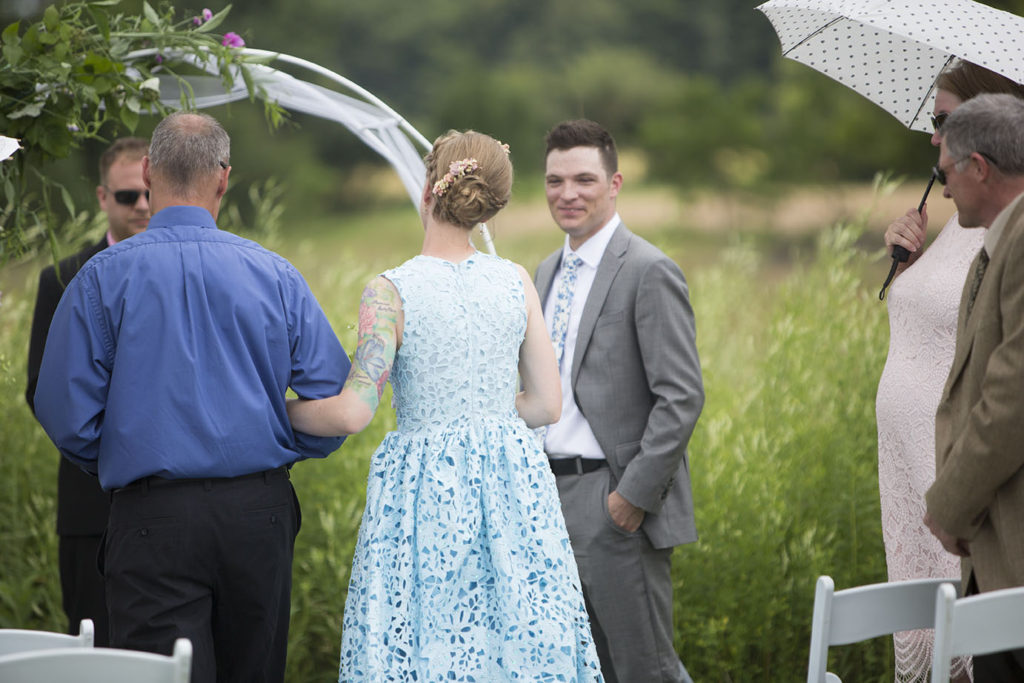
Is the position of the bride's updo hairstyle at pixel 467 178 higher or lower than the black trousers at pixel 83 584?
higher

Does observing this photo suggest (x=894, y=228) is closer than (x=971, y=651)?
No

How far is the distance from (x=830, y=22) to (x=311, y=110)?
5.46 feet

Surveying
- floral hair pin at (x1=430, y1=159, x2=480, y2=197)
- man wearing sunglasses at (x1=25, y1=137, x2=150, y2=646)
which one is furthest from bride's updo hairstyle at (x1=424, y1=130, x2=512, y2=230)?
man wearing sunglasses at (x1=25, y1=137, x2=150, y2=646)

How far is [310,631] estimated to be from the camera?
163 inches

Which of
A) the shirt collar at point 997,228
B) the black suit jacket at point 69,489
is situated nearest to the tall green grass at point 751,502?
the black suit jacket at point 69,489

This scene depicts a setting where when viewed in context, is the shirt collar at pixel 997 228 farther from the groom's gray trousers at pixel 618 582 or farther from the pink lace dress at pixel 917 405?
the groom's gray trousers at pixel 618 582

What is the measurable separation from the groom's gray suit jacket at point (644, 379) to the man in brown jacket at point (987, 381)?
0.86 meters

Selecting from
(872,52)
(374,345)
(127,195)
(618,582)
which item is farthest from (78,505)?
(872,52)

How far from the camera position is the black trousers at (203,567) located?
2.39 metres

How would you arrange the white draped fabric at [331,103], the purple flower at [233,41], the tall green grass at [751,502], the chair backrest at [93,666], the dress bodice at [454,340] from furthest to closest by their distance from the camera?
the tall green grass at [751,502] → the white draped fabric at [331,103] → the purple flower at [233,41] → the dress bodice at [454,340] → the chair backrest at [93,666]

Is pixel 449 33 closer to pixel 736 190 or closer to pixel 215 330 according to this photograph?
→ pixel 736 190

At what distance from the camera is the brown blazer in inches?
84.0

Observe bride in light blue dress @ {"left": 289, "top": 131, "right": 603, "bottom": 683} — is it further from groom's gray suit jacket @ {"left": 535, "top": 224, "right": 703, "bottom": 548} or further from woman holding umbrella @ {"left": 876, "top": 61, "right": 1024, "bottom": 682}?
woman holding umbrella @ {"left": 876, "top": 61, "right": 1024, "bottom": 682}

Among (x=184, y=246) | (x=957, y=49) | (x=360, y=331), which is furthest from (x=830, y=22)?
(x=184, y=246)
